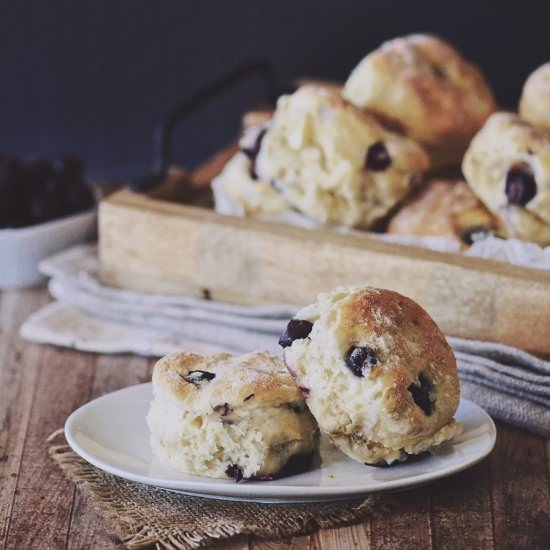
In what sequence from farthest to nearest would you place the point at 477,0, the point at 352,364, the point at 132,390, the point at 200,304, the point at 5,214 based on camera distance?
1. the point at 477,0
2. the point at 5,214
3. the point at 200,304
4. the point at 132,390
5. the point at 352,364


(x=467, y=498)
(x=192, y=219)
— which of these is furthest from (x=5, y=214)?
(x=467, y=498)

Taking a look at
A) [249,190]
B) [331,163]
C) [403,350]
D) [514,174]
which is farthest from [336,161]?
[403,350]

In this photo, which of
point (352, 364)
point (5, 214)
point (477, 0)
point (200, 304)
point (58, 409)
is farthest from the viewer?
point (477, 0)

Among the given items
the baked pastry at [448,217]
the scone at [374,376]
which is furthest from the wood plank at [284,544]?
the baked pastry at [448,217]

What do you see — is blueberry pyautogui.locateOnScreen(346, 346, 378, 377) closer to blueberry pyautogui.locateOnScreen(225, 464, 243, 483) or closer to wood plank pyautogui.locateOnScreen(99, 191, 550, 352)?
blueberry pyautogui.locateOnScreen(225, 464, 243, 483)

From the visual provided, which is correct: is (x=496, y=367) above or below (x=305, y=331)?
below

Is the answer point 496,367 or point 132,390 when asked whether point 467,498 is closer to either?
point 496,367
